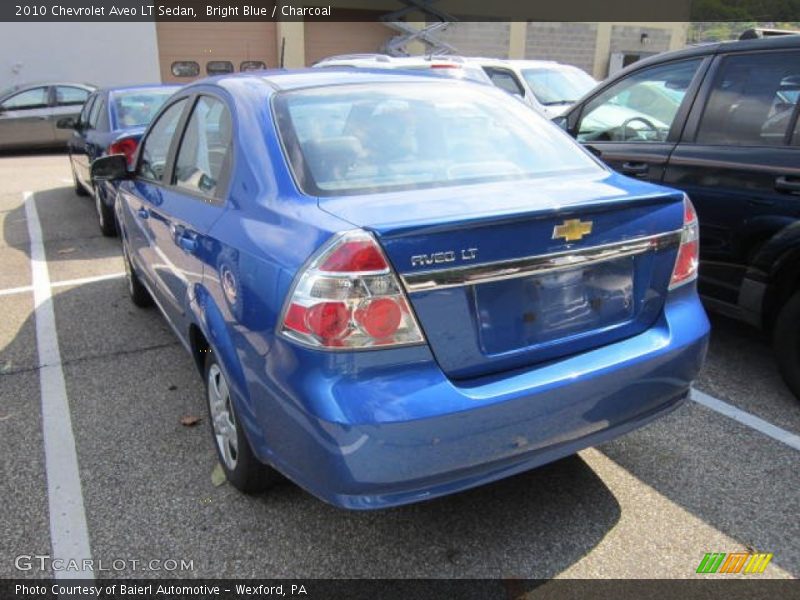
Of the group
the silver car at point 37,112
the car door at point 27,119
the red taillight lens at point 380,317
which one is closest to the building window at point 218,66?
the silver car at point 37,112

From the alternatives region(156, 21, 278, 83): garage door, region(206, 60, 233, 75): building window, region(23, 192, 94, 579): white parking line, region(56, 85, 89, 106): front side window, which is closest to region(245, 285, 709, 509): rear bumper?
region(23, 192, 94, 579): white parking line

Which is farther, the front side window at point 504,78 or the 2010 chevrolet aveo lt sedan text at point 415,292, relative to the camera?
the front side window at point 504,78

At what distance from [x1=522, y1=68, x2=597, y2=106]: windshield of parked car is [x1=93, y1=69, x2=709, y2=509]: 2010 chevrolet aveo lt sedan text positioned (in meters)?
6.89

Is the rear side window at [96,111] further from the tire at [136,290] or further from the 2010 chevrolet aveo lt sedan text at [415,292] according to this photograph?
the 2010 chevrolet aveo lt sedan text at [415,292]

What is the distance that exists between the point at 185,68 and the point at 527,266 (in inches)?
803

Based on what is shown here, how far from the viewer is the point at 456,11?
24562 millimetres

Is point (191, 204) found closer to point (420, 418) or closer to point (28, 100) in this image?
point (420, 418)

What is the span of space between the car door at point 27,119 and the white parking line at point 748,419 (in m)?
15.2

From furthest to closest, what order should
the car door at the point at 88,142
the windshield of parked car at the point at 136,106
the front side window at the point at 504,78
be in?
the front side window at the point at 504,78
the car door at the point at 88,142
the windshield of parked car at the point at 136,106

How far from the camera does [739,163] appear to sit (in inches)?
145

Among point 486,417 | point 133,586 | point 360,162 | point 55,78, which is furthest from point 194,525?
point 55,78

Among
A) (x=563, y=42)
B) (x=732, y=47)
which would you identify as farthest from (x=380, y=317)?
(x=563, y=42)
